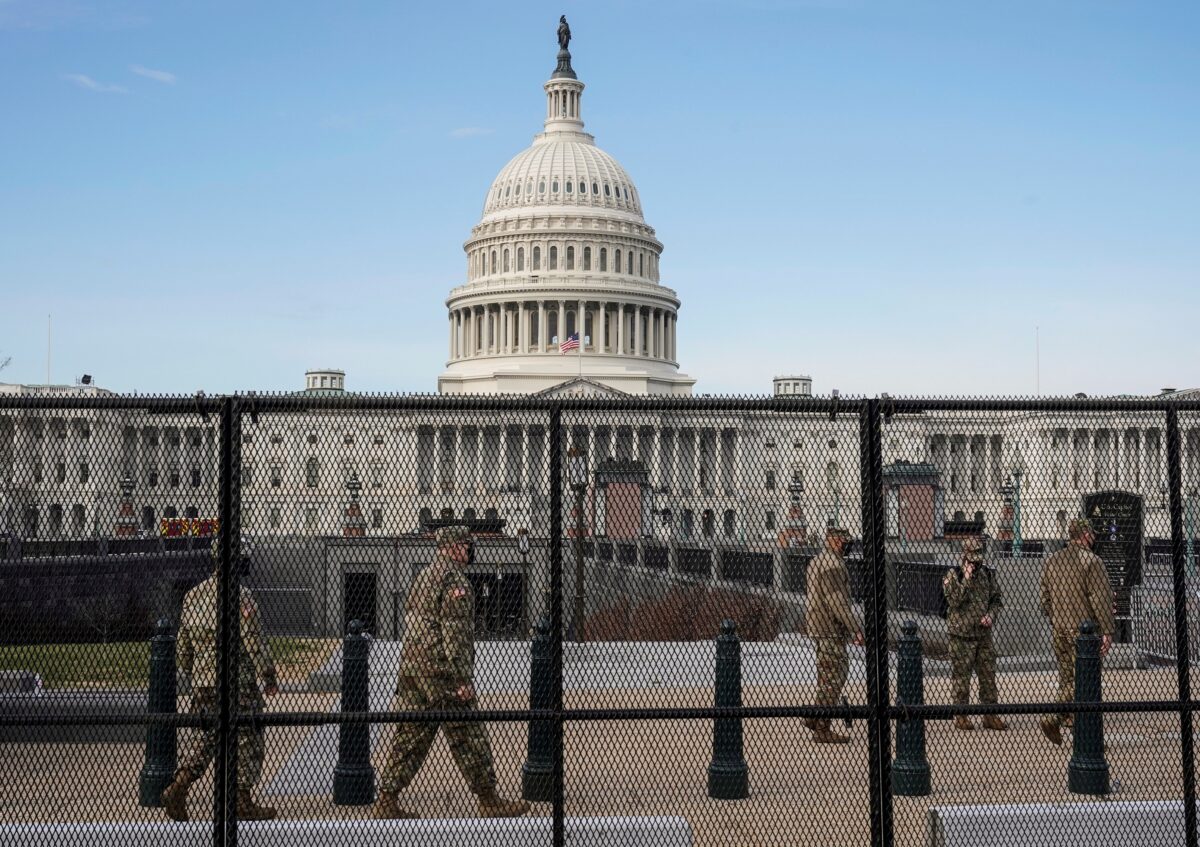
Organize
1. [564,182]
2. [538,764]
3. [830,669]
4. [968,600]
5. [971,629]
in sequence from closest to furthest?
[538,764] < [830,669] < [971,629] < [968,600] < [564,182]

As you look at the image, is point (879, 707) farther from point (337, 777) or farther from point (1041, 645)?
point (1041, 645)

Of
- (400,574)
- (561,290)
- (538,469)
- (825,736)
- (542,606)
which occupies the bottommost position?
(825,736)

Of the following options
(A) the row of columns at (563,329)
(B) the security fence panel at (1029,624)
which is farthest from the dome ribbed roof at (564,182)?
(B) the security fence panel at (1029,624)

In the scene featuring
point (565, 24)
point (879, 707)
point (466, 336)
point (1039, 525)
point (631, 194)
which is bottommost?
point (879, 707)

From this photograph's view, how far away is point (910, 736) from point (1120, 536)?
30.9ft

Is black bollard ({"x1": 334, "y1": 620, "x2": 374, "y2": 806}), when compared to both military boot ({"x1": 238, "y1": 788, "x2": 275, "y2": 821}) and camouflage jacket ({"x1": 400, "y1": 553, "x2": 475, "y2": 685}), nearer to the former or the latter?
camouflage jacket ({"x1": 400, "y1": 553, "x2": 475, "y2": 685})

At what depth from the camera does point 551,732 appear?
938 cm

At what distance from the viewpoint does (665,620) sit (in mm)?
9484

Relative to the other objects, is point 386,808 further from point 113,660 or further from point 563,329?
point 563,329

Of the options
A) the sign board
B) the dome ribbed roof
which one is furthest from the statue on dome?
the sign board

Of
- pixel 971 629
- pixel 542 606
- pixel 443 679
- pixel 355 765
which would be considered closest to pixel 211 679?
pixel 355 765

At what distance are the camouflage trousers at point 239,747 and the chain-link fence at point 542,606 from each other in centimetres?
4

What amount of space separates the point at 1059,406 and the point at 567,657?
3.31 m

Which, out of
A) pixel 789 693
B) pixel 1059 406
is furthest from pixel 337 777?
pixel 1059 406
